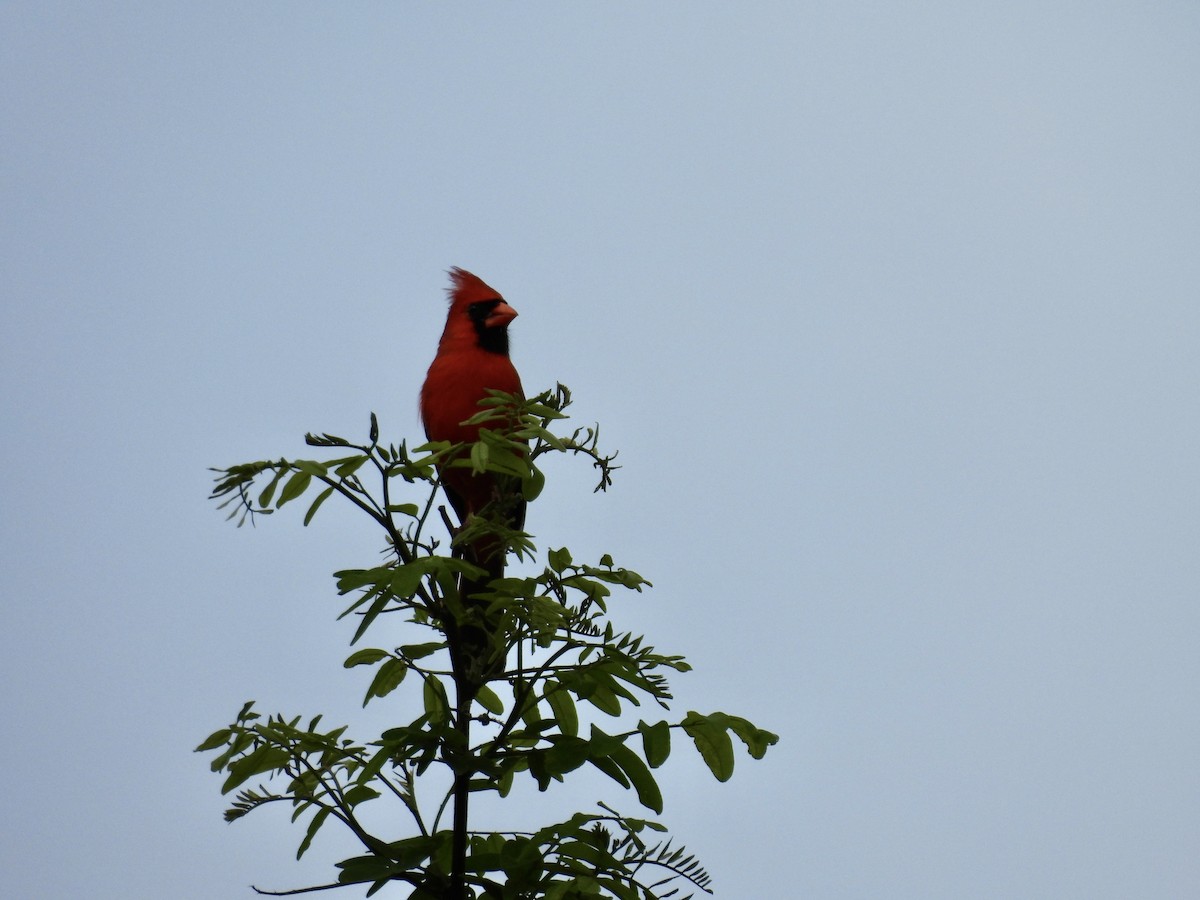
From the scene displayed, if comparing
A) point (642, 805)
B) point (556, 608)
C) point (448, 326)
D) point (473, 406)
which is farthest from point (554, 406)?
point (448, 326)

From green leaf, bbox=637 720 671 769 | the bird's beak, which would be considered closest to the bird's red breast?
the bird's beak

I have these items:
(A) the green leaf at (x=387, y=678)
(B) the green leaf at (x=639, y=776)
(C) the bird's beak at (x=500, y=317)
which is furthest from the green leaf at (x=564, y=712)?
(C) the bird's beak at (x=500, y=317)

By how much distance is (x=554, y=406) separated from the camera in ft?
7.35

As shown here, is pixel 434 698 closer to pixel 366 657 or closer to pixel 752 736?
pixel 366 657

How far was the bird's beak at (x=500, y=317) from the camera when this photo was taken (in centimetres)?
382

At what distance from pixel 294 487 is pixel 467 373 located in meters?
1.62

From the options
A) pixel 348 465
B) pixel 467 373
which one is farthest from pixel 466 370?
pixel 348 465

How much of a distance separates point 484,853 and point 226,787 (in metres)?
0.49

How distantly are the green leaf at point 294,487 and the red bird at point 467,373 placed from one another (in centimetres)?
99

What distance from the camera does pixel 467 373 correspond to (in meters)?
3.49

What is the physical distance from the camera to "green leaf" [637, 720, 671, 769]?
6.43 feet

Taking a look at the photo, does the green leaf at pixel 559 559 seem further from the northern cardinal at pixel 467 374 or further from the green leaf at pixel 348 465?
the northern cardinal at pixel 467 374

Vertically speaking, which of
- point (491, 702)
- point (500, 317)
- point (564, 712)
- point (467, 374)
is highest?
point (500, 317)

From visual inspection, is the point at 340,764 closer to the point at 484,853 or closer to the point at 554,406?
the point at 484,853
